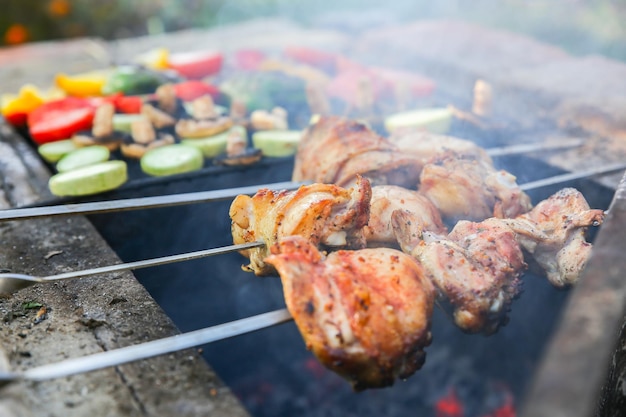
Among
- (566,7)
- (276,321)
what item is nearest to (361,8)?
(566,7)

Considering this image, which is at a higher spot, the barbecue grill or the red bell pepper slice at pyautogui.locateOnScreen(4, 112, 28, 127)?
the red bell pepper slice at pyautogui.locateOnScreen(4, 112, 28, 127)

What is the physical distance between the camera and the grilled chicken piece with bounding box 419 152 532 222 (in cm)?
289

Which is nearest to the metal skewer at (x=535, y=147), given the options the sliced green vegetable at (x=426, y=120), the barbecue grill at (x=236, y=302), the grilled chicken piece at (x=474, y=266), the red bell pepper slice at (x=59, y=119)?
the barbecue grill at (x=236, y=302)

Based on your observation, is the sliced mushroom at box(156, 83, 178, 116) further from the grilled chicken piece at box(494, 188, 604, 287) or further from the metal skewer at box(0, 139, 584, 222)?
the grilled chicken piece at box(494, 188, 604, 287)

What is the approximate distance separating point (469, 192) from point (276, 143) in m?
1.76

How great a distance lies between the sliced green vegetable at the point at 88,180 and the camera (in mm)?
3465

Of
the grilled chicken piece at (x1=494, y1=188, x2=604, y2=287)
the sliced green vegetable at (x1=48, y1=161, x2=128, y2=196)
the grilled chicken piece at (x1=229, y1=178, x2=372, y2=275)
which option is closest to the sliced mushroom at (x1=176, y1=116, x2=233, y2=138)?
the sliced green vegetable at (x1=48, y1=161, x2=128, y2=196)

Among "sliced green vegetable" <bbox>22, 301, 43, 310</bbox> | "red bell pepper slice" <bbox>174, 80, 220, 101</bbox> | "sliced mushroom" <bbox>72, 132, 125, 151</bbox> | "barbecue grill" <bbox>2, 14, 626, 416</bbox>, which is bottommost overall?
"barbecue grill" <bbox>2, 14, 626, 416</bbox>

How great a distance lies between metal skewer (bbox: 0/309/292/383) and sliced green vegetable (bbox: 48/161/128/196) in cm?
182

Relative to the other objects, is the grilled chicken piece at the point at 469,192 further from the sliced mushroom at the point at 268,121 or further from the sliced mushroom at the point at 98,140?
the sliced mushroom at the point at 98,140

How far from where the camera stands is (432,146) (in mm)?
3480

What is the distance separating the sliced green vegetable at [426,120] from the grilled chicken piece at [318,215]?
2.11 m

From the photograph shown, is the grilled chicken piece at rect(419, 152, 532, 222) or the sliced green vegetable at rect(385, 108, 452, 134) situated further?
the sliced green vegetable at rect(385, 108, 452, 134)

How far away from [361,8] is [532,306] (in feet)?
28.3
